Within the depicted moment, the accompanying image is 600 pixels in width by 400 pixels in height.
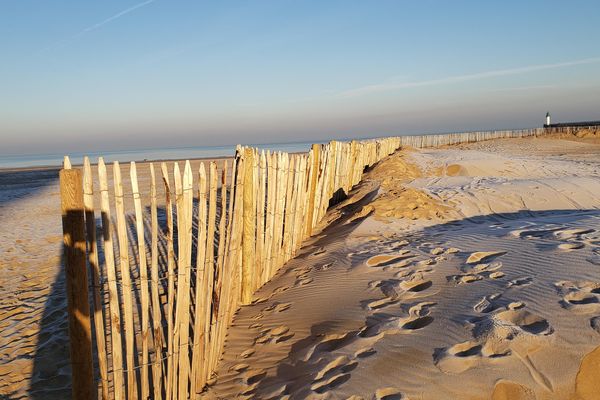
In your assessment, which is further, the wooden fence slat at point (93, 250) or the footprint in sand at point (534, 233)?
the footprint in sand at point (534, 233)

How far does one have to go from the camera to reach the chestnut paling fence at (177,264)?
6.74 feet

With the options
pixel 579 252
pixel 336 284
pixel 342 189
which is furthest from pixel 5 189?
pixel 579 252

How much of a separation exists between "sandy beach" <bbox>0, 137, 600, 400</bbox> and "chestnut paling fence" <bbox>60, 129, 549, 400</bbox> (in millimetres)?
327

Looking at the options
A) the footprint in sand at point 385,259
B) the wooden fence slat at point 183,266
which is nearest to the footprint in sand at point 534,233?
the footprint in sand at point 385,259

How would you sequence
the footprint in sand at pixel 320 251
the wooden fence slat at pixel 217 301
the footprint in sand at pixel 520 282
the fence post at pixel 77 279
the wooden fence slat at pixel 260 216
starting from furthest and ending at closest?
the footprint in sand at pixel 320 251, the wooden fence slat at pixel 260 216, the footprint in sand at pixel 520 282, the wooden fence slat at pixel 217 301, the fence post at pixel 77 279

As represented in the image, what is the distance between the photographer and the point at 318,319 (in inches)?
140

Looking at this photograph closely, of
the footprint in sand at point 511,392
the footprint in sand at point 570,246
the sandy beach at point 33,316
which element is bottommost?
the sandy beach at point 33,316

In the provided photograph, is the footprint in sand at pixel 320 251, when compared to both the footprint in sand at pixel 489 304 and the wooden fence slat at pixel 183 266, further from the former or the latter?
the wooden fence slat at pixel 183 266

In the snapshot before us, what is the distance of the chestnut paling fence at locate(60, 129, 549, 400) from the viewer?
6.74ft

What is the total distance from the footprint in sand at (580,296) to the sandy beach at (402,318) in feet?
0.04

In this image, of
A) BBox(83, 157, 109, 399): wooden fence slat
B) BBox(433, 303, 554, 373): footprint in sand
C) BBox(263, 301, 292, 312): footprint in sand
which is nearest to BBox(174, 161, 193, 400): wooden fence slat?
BBox(83, 157, 109, 399): wooden fence slat

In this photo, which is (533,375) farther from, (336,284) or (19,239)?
(19,239)

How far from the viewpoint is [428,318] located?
9.95ft

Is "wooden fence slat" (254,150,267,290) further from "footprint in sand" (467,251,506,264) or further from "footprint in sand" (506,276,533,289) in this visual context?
"footprint in sand" (506,276,533,289)
